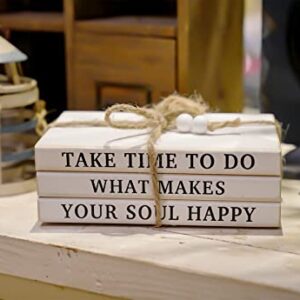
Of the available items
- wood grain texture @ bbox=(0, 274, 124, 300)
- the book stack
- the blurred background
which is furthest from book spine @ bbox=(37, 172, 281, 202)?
the blurred background

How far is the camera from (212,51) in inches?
50.9

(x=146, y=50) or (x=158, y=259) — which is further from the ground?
(x=146, y=50)

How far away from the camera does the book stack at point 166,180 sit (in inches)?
35.9

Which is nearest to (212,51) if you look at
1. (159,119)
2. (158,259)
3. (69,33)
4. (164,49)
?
(164,49)

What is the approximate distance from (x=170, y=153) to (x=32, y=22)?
53 centimetres

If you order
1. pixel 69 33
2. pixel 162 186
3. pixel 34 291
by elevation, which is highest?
pixel 69 33

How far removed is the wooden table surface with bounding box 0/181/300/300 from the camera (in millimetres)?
826

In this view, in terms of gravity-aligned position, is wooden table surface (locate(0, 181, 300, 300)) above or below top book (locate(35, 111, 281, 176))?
below

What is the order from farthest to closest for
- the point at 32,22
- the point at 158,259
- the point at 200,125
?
the point at 32,22 → the point at 200,125 → the point at 158,259

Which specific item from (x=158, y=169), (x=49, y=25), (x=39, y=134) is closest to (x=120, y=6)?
(x=49, y=25)

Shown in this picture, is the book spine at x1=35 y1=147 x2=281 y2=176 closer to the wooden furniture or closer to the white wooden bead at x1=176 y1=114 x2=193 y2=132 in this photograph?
the white wooden bead at x1=176 y1=114 x2=193 y2=132

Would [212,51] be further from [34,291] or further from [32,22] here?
[34,291]

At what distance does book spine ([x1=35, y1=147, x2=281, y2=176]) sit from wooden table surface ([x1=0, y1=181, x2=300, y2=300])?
8 cm

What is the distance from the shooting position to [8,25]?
136 centimetres
